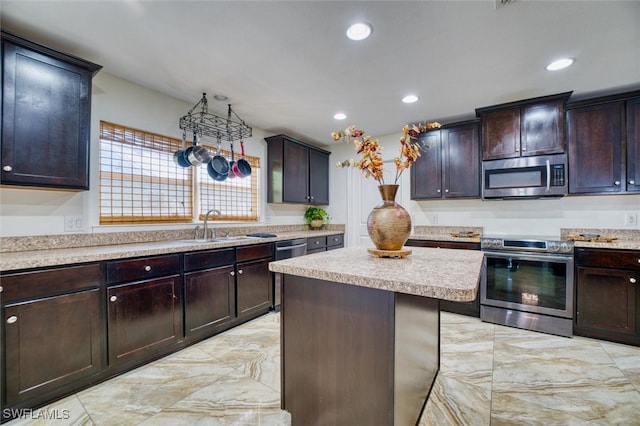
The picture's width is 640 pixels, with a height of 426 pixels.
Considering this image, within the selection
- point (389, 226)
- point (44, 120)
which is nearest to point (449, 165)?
point (389, 226)

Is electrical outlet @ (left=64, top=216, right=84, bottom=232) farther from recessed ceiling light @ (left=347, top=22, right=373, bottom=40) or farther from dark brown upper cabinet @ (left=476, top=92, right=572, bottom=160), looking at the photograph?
dark brown upper cabinet @ (left=476, top=92, right=572, bottom=160)

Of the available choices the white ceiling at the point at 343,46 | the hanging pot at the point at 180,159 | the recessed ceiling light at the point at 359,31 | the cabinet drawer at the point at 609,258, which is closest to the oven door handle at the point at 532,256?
the cabinet drawer at the point at 609,258

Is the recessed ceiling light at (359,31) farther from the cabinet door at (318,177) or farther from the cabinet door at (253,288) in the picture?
the cabinet door at (318,177)

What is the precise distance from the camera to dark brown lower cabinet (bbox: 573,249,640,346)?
8.07 feet

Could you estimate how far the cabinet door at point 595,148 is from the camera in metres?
2.77

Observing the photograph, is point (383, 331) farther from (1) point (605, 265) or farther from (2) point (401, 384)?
(1) point (605, 265)

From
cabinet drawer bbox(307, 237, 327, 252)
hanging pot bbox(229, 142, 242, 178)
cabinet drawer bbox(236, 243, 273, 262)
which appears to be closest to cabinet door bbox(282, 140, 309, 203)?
cabinet drawer bbox(307, 237, 327, 252)

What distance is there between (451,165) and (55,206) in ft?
13.3

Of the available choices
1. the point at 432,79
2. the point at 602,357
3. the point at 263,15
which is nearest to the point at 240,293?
the point at 263,15

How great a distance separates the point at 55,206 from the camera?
2.17 meters

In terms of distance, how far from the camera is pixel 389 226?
5.08ft

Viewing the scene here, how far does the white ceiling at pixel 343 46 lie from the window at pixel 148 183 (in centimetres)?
56

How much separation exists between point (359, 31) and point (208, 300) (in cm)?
253

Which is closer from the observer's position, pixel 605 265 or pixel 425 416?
pixel 425 416
